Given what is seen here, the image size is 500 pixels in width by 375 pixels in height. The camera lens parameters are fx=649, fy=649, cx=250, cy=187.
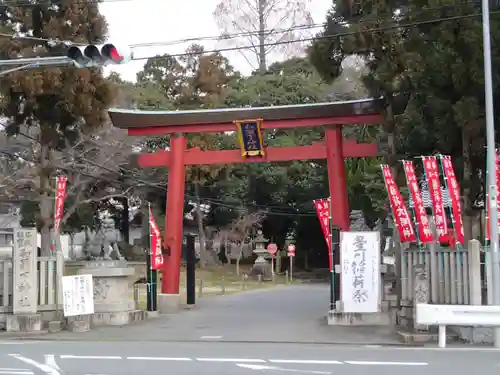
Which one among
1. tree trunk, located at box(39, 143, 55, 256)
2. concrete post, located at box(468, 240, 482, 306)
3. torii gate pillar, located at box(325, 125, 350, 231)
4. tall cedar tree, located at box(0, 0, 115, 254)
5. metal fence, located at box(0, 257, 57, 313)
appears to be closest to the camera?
concrete post, located at box(468, 240, 482, 306)

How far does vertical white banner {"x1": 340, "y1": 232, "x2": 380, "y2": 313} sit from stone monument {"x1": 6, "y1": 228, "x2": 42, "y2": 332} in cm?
779

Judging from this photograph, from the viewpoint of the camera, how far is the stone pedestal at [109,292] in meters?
17.7

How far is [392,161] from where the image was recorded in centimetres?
2019

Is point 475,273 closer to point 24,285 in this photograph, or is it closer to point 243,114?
point 243,114

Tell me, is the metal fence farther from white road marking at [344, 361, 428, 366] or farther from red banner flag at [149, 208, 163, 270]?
white road marking at [344, 361, 428, 366]

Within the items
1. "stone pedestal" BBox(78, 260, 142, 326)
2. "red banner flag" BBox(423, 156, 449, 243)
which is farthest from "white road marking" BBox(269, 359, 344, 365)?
"stone pedestal" BBox(78, 260, 142, 326)

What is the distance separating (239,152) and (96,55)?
10.9 meters

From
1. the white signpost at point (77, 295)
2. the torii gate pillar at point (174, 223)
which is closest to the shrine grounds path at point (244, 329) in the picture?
the white signpost at point (77, 295)

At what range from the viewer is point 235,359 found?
11.2 meters

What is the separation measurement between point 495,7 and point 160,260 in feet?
40.6

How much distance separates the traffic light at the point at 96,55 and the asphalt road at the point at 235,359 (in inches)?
216

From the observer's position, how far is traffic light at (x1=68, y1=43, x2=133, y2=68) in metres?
A: 12.3

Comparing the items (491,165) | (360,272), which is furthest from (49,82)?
(491,165)

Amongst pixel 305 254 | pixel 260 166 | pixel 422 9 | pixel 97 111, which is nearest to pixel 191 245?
pixel 97 111
